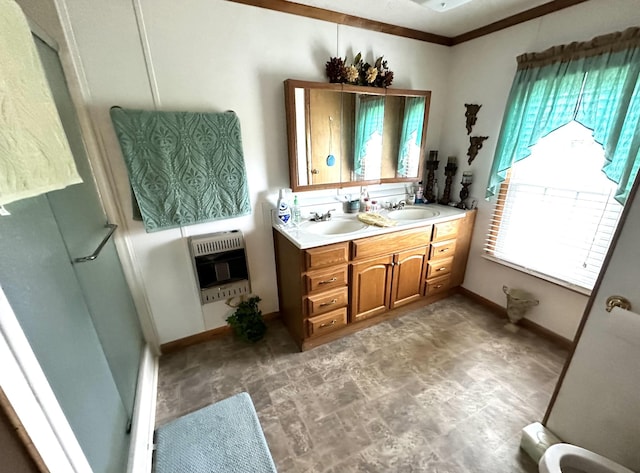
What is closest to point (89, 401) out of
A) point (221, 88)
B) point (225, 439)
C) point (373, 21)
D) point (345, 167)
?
point (225, 439)

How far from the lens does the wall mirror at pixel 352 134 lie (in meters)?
1.89

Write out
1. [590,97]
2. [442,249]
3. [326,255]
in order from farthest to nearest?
[442,249] → [326,255] → [590,97]

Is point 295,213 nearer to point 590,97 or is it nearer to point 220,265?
point 220,265

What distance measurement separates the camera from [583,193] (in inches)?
69.0

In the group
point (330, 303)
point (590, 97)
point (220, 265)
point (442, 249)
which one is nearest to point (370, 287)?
point (330, 303)

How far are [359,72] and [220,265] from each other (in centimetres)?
182

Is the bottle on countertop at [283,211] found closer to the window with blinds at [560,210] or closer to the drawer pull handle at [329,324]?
the drawer pull handle at [329,324]

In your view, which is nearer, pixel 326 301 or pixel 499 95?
pixel 326 301

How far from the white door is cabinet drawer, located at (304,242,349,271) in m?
1.24

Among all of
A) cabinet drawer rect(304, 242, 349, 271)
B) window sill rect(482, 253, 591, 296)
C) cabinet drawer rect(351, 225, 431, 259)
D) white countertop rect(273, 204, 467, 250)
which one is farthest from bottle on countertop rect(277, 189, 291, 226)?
window sill rect(482, 253, 591, 296)

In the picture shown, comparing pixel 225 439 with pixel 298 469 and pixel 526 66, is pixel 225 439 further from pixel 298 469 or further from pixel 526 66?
pixel 526 66

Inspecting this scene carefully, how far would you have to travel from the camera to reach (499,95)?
2102 millimetres

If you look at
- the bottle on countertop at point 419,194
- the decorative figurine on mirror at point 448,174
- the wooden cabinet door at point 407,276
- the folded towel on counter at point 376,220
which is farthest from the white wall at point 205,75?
the wooden cabinet door at point 407,276

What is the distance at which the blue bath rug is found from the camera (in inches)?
48.4
